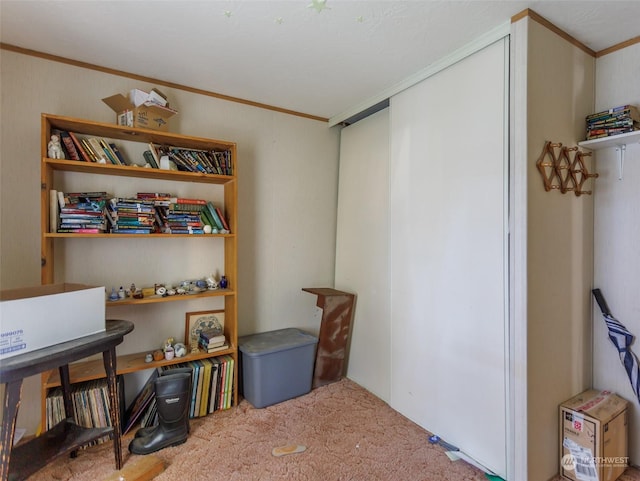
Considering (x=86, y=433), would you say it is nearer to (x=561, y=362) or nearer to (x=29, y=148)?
(x=29, y=148)

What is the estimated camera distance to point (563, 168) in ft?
5.51

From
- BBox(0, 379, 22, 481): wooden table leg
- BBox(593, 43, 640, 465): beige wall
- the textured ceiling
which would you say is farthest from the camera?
BBox(593, 43, 640, 465): beige wall

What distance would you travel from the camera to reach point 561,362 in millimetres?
1702

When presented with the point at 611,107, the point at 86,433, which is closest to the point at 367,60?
the point at 611,107

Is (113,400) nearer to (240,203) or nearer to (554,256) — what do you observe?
(240,203)

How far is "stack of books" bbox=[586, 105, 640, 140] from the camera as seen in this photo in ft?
5.38

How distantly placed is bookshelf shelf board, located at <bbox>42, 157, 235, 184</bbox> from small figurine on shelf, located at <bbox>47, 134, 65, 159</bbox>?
5cm

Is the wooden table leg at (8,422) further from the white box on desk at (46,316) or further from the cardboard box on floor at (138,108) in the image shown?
the cardboard box on floor at (138,108)

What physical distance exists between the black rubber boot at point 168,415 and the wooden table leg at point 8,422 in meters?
0.64

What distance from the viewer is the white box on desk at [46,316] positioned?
128 cm

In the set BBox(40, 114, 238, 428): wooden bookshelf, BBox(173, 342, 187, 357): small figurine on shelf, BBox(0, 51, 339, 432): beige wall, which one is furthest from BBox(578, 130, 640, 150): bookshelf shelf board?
BBox(173, 342, 187, 357): small figurine on shelf

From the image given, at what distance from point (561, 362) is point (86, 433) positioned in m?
2.54

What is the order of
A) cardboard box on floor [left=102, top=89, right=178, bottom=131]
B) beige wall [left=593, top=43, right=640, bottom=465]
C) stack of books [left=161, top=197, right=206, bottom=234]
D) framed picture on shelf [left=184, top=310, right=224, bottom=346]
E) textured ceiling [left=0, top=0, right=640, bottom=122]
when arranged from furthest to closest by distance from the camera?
framed picture on shelf [left=184, top=310, right=224, bottom=346] < stack of books [left=161, top=197, right=206, bottom=234] < cardboard box on floor [left=102, top=89, right=178, bottom=131] < beige wall [left=593, top=43, right=640, bottom=465] < textured ceiling [left=0, top=0, right=640, bottom=122]

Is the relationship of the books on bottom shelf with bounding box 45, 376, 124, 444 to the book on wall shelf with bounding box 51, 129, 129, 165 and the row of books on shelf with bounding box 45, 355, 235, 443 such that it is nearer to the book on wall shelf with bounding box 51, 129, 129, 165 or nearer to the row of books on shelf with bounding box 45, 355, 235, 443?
the row of books on shelf with bounding box 45, 355, 235, 443
